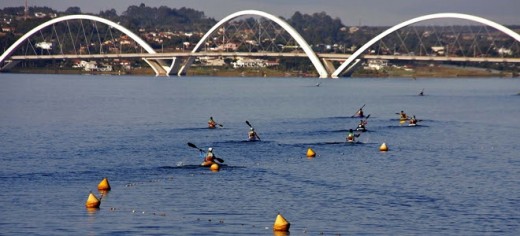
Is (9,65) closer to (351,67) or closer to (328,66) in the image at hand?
(328,66)

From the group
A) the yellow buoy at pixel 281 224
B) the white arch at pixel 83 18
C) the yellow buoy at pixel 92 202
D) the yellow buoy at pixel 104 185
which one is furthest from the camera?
the white arch at pixel 83 18


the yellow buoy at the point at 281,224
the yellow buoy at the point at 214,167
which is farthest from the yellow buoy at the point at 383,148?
the yellow buoy at the point at 281,224

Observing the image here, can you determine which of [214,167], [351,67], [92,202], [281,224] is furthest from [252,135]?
[351,67]

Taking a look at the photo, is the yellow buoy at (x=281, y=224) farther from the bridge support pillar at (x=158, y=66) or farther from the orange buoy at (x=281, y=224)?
the bridge support pillar at (x=158, y=66)

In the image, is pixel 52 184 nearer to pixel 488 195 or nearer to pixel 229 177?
pixel 229 177

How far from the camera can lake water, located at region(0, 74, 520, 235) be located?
30984 mm

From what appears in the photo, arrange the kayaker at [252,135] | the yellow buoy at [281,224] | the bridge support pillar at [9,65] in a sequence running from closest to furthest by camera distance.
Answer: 1. the yellow buoy at [281,224]
2. the kayaker at [252,135]
3. the bridge support pillar at [9,65]

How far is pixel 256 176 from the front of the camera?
40.8 meters

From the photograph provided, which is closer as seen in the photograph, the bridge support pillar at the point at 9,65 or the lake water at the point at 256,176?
the lake water at the point at 256,176

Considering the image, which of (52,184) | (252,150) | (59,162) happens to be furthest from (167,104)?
(52,184)

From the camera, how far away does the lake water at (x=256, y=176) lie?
31.0 meters

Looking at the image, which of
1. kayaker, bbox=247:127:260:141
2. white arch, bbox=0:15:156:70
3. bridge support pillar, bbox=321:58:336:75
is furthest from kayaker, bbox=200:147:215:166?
white arch, bbox=0:15:156:70

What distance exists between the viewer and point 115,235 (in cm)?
2884

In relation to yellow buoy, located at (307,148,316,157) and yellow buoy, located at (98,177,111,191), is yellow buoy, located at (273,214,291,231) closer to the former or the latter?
yellow buoy, located at (98,177,111,191)
